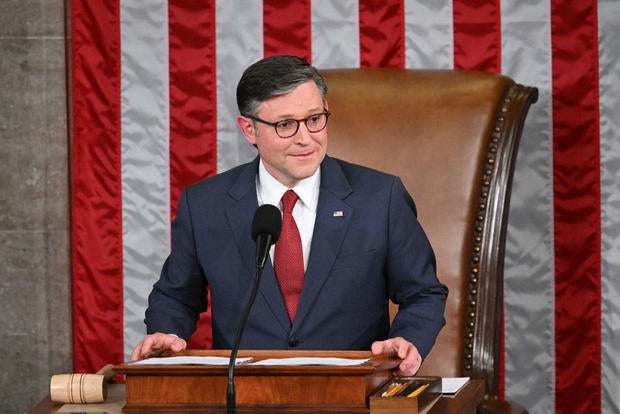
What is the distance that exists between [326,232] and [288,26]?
1.25 meters

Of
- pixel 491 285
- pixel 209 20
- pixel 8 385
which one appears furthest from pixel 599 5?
pixel 8 385

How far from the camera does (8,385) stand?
3.88 meters

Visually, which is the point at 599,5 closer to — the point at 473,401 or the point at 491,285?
the point at 491,285

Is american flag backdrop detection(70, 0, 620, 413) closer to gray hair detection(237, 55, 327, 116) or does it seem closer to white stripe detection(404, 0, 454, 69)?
white stripe detection(404, 0, 454, 69)

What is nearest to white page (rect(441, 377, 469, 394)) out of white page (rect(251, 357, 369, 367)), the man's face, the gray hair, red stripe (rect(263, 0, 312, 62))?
white page (rect(251, 357, 369, 367))

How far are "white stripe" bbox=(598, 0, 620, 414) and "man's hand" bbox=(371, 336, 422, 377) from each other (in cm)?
160

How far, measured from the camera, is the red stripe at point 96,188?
12.3 feet

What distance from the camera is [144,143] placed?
377cm

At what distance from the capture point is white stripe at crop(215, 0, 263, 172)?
3.73 m

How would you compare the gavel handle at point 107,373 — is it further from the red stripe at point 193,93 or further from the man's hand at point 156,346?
the red stripe at point 193,93

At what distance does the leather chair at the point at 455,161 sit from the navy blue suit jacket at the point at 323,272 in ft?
1.40

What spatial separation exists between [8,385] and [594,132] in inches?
91.7

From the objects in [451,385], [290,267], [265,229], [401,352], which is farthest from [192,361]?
[290,267]

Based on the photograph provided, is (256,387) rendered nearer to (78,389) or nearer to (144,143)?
(78,389)
